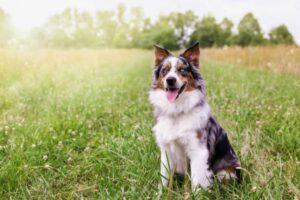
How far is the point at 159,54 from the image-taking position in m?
3.62

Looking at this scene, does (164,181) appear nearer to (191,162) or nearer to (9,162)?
(191,162)

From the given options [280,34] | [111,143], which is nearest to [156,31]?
[280,34]

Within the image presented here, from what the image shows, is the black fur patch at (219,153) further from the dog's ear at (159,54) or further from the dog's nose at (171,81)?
the dog's ear at (159,54)

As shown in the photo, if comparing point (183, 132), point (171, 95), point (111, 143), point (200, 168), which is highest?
point (171, 95)

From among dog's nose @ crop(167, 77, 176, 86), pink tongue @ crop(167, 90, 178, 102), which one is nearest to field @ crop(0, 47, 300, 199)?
pink tongue @ crop(167, 90, 178, 102)

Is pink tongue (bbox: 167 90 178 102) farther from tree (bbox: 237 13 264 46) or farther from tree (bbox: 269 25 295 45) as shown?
tree (bbox: 269 25 295 45)

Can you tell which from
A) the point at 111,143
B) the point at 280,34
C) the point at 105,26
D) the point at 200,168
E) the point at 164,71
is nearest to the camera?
the point at 200,168

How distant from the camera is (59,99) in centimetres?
611

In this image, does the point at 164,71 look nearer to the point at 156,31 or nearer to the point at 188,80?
the point at 188,80

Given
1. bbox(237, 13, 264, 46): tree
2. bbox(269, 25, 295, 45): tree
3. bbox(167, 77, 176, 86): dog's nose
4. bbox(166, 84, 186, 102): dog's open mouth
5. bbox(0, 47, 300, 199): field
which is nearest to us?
bbox(0, 47, 300, 199): field

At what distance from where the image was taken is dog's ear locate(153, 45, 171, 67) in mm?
3555

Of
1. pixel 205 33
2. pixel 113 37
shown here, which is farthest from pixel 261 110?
pixel 113 37

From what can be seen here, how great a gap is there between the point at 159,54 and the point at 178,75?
0.41 meters

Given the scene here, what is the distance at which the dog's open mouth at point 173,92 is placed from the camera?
3350mm
